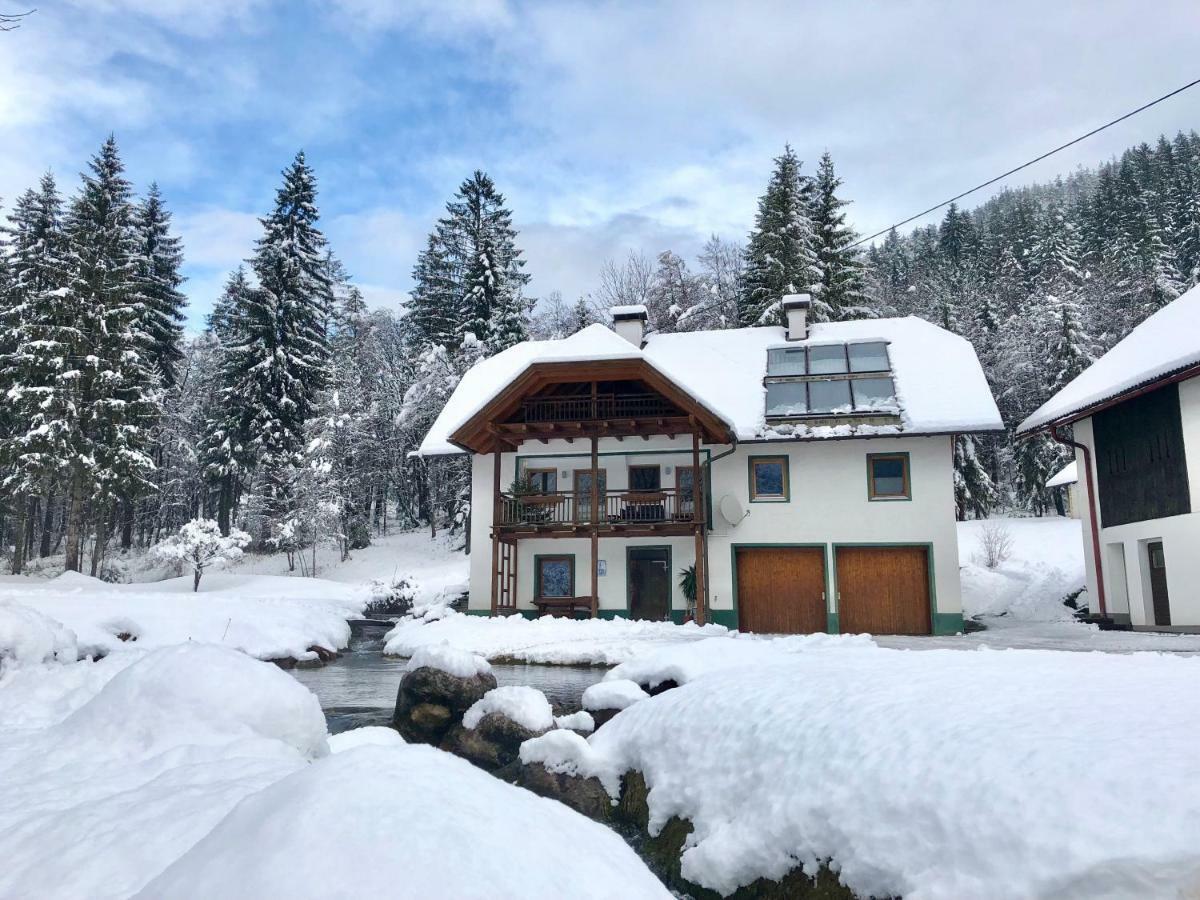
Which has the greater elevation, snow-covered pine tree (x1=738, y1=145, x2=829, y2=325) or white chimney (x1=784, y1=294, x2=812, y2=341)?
snow-covered pine tree (x1=738, y1=145, x2=829, y2=325)

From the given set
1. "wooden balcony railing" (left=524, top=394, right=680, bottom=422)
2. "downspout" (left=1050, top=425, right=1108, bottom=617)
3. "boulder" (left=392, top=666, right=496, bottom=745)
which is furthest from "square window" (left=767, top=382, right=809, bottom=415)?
"boulder" (left=392, top=666, right=496, bottom=745)

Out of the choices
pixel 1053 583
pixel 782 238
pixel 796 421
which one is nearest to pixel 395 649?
pixel 796 421

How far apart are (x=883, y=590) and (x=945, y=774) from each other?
57.4 feet

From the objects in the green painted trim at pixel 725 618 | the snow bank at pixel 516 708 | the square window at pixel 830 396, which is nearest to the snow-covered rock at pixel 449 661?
the snow bank at pixel 516 708

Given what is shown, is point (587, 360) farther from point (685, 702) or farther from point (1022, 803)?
point (1022, 803)

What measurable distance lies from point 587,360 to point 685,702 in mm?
13836

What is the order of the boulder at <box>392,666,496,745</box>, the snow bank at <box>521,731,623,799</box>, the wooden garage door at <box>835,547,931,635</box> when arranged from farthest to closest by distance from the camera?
the wooden garage door at <box>835,547,931,635</box> < the boulder at <box>392,666,496,745</box> < the snow bank at <box>521,731,623,799</box>

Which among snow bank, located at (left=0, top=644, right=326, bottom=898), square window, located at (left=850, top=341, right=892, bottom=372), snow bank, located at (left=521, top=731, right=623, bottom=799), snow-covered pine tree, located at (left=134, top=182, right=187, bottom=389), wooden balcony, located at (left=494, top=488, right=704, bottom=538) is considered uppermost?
snow-covered pine tree, located at (left=134, top=182, right=187, bottom=389)

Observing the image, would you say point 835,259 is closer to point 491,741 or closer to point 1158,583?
point 1158,583

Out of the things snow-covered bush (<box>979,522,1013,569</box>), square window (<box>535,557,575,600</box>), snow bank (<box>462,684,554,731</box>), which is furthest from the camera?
snow-covered bush (<box>979,522,1013,569</box>)

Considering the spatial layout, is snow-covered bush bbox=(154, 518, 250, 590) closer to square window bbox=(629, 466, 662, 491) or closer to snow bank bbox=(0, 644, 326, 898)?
square window bbox=(629, 466, 662, 491)

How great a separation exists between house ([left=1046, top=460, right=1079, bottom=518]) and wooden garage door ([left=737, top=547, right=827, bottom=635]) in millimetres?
15551

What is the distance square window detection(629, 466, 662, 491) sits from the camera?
22406mm

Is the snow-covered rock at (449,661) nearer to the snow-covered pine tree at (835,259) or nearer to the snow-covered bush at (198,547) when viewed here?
the snow-covered bush at (198,547)
